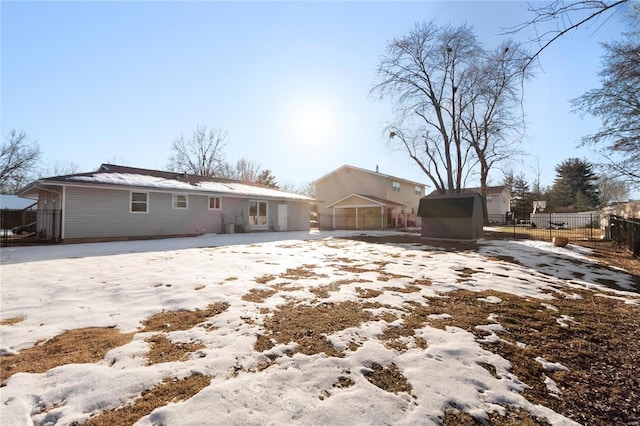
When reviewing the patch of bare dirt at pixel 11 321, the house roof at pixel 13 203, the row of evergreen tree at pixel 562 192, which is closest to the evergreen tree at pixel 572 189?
the row of evergreen tree at pixel 562 192

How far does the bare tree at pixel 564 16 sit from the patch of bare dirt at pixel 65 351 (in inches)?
210

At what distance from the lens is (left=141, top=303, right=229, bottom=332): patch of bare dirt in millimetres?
3324

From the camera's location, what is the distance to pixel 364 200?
2425 cm

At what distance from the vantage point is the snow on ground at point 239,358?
193 cm

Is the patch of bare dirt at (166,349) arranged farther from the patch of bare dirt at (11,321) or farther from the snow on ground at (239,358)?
the patch of bare dirt at (11,321)

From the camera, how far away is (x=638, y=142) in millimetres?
10430

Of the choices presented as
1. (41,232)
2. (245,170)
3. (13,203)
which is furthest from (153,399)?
(245,170)

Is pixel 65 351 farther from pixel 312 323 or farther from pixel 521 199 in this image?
pixel 521 199

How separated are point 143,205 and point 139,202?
0.22 m

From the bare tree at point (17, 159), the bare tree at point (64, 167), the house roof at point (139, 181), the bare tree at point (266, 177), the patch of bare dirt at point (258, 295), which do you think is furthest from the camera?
the bare tree at point (266, 177)

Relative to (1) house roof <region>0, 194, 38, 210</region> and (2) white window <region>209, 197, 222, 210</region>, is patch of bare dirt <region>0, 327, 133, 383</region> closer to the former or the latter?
(2) white window <region>209, 197, 222, 210</region>

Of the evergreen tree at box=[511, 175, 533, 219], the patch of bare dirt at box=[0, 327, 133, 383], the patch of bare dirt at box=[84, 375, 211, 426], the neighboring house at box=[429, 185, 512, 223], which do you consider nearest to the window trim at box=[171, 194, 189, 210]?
the patch of bare dirt at box=[0, 327, 133, 383]

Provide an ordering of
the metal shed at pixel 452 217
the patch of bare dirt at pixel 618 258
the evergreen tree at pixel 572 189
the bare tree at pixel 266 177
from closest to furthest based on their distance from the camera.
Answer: the patch of bare dirt at pixel 618 258
the metal shed at pixel 452 217
the evergreen tree at pixel 572 189
the bare tree at pixel 266 177

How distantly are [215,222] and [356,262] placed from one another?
10.8 m
